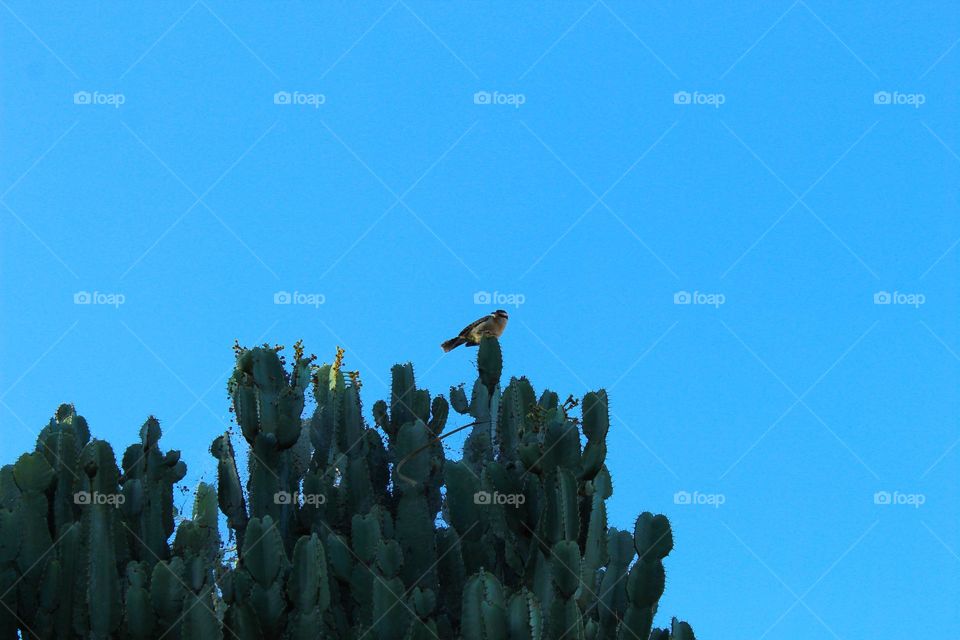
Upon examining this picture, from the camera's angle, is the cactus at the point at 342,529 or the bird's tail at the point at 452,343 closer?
the cactus at the point at 342,529

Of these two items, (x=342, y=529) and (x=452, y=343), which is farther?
(x=452, y=343)

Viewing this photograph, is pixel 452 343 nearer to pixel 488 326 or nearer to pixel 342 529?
pixel 488 326

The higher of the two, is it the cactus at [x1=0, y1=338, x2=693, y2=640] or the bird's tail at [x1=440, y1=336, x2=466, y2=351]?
the bird's tail at [x1=440, y1=336, x2=466, y2=351]

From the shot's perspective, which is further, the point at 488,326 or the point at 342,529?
the point at 488,326

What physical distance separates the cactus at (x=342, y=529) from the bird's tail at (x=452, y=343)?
48 cm

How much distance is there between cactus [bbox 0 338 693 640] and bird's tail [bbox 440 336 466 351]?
0.48 m

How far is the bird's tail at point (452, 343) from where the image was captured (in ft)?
26.7

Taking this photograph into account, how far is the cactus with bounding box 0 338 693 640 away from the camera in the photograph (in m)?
6.04

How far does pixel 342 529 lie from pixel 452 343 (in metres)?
1.74

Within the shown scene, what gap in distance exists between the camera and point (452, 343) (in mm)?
8156

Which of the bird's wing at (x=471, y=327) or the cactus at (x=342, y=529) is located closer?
the cactus at (x=342, y=529)

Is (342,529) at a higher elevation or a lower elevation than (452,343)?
lower

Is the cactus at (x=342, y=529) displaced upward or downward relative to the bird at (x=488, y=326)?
downward

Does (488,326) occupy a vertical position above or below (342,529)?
above
